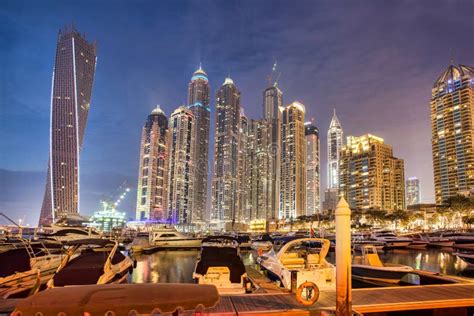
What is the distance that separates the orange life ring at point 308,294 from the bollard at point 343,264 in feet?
3.59

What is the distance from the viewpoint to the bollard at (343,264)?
838 centimetres

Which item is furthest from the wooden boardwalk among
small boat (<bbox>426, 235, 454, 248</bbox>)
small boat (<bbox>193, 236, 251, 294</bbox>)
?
small boat (<bbox>426, 235, 454, 248</bbox>)

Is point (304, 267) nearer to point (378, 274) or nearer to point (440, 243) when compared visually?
point (378, 274)

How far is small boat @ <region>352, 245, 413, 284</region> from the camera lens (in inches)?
707

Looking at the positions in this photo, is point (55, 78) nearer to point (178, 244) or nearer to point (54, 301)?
point (178, 244)

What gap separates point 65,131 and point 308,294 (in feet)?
537

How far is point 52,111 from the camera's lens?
154625 millimetres

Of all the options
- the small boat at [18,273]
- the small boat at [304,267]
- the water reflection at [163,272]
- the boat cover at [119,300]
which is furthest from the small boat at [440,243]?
the boat cover at [119,300]

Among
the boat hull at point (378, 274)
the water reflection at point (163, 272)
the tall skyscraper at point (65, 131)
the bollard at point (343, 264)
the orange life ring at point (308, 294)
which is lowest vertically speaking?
the water reflection at point (163, 272)

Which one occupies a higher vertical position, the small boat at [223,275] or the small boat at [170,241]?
the small boat at [223,275]

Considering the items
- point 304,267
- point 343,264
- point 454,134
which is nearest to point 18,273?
point 304,267

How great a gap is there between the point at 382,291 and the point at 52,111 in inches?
6773

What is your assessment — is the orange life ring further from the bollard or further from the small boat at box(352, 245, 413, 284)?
the small boat at box(352, 245, 413, 284)

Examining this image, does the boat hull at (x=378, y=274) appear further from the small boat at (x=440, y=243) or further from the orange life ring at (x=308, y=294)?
the small boat at (x=440, y=243)
